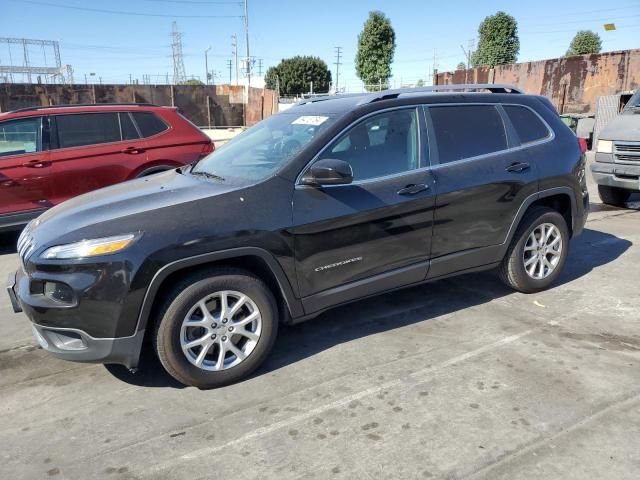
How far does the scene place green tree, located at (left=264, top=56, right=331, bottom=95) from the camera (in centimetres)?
7625

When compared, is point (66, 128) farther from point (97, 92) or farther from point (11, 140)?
point (97, 92)

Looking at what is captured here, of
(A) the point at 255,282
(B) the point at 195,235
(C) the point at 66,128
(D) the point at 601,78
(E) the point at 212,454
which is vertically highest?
(D) the point at 601,78

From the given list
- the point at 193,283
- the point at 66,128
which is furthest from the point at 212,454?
the point at 66,128

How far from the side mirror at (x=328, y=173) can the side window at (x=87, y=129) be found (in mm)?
4694

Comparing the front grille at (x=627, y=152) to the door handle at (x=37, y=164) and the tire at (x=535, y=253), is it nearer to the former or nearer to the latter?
the tire at (x=535, y=253)

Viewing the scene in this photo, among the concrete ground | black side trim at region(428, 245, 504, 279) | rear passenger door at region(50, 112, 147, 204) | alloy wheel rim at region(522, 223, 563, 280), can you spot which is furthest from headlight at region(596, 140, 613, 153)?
rear passenger door at region(50, 112, 147, 204)

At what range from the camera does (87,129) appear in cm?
695

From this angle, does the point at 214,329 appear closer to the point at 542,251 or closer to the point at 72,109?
the point at 542,251

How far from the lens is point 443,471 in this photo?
2.49m

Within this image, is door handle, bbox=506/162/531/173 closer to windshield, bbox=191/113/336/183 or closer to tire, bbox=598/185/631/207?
windshield, bbox=191/113/336/183

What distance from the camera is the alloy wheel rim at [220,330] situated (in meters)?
3.15

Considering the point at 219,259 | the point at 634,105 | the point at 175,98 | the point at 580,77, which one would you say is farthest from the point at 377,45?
the point at 219,259

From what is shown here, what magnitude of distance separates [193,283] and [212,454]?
0.95 meters

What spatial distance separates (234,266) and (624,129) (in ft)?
24.0
